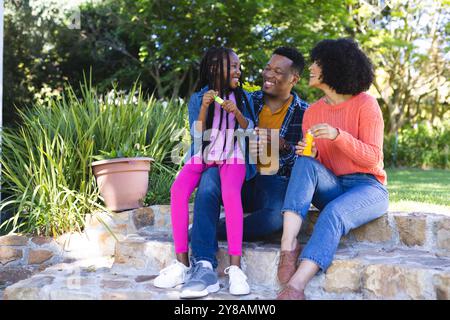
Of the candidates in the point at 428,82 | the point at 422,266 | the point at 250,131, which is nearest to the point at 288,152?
the point at 250,131

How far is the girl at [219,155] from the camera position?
8.51ft

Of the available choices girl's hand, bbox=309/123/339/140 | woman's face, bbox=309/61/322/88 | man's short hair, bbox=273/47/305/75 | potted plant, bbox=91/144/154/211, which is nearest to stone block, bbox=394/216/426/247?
girl's hand, bbox=309/123/339/140

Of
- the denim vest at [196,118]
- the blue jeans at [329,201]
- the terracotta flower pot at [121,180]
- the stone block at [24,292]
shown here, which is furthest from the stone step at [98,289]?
the terracotta flower pot at [121,180]

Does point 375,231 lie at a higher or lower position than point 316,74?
lower

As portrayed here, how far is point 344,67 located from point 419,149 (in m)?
9.35

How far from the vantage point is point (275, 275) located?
8.75ft

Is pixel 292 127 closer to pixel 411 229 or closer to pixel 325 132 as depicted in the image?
pixel 325 132

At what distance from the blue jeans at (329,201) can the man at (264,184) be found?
254 mm

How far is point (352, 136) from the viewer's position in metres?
2.60

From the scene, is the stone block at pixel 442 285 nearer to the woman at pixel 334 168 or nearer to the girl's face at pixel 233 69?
the woman at pixel 334 168

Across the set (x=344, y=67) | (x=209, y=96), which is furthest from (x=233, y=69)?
(x=344, y=67)
